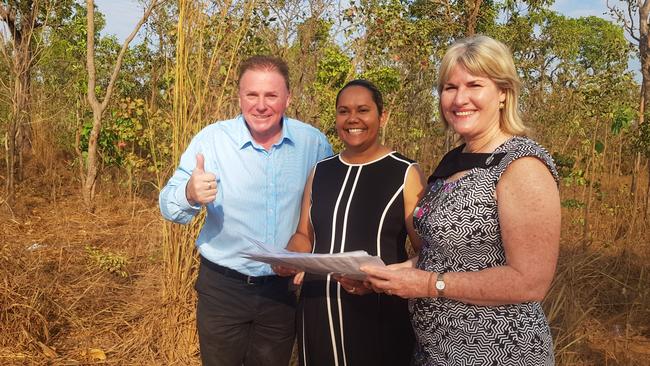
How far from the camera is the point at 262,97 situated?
2.36m

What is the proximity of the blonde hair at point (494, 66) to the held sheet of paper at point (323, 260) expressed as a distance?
1.83ft

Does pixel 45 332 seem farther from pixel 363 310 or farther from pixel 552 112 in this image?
pixel 552 112

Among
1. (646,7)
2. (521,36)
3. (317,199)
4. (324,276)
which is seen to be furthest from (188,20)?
(646,7)

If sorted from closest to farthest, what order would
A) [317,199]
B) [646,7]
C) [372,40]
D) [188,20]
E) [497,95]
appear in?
[497,95] < [317,199] < [188,20] < [372,40] < [646,7]

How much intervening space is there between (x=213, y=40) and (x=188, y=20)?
Answer: 8.9 inches

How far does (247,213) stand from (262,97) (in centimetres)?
48

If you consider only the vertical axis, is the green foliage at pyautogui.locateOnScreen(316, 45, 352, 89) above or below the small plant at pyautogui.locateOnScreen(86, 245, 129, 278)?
above

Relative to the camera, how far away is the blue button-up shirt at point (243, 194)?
244cm

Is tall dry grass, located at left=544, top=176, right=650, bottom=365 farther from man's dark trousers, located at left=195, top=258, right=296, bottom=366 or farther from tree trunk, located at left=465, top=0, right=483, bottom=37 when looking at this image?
tree trunk, located at left=465, top=0, right=483, bottom=37

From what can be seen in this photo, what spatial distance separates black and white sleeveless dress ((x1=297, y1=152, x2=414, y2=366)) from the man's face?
44 cm

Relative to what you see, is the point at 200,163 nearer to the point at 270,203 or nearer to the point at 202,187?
the point at 202,187

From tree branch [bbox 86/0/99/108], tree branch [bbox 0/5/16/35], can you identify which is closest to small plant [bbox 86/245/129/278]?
tree branch [bbox 86/0/99/108]

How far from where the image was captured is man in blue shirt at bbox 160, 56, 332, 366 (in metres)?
2.40

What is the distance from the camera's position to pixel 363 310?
2088mm
